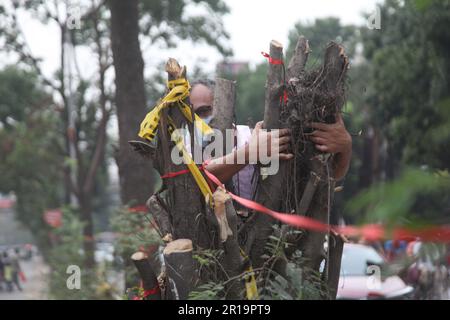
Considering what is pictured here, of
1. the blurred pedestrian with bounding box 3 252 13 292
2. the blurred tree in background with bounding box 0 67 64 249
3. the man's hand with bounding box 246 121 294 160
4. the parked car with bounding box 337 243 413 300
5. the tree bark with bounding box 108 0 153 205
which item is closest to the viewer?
the man's hand with bounding box 246 121 294 160

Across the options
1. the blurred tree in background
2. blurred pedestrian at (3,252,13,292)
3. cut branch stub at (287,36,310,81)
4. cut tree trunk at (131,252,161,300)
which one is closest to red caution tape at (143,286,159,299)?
cut tree trunk at (131,252,161,300)

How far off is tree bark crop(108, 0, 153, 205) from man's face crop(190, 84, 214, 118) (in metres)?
5.29

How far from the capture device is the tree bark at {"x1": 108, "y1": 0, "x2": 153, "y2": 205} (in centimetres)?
958

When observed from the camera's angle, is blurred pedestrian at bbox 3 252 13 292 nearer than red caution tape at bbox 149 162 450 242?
No

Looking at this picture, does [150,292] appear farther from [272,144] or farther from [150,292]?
[272,144]

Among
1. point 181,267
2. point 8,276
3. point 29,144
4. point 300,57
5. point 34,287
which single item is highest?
point 300,57

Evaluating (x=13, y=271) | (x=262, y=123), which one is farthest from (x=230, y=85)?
(x=13, y=271)

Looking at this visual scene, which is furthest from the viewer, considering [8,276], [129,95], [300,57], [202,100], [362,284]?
[8,276]

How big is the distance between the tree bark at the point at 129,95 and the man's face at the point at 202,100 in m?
5.29

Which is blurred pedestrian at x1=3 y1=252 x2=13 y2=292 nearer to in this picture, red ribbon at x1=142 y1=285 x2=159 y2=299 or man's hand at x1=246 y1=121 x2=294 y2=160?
red ribbon at x1=142 y1=285 x2=159 y2=299

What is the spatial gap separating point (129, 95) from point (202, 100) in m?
5.65

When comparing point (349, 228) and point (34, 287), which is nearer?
point (349, 228)

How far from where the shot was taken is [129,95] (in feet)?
32.0

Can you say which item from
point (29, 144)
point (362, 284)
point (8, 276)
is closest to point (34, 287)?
point (8, 276)
